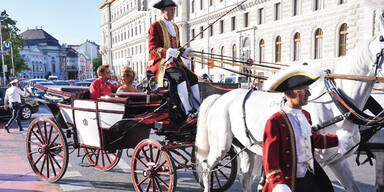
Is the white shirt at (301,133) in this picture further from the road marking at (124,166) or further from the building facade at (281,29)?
the building facade at (281,29)

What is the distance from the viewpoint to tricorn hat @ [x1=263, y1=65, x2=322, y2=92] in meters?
2.10

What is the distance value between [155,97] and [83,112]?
1.16 meters

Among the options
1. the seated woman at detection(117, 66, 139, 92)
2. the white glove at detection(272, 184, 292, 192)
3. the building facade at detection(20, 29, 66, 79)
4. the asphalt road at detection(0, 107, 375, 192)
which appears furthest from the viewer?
the building facade at detection(20, 29, 66, 79)

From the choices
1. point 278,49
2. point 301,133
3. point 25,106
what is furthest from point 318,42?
point 301,133

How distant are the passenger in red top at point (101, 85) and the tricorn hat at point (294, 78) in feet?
12.1

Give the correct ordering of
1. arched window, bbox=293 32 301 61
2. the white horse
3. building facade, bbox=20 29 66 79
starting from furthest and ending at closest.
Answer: building facade, bbox=20 29 66 79, arched window, bbox=293 32 301 61, the white horse

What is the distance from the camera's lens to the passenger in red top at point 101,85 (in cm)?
529

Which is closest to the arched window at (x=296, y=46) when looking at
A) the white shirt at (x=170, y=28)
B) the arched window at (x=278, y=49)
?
the arched window at (x=278, y=49)

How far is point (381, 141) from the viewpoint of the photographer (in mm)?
3486

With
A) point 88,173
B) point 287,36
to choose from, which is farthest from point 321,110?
point 287,36

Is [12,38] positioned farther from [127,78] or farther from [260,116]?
[260,116]

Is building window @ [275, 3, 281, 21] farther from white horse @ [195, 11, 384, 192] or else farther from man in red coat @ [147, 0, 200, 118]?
white horse @ [195, 11, 384, 192]

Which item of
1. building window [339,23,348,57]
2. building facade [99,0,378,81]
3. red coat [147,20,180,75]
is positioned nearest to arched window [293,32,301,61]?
building facade [99,0,378,81]

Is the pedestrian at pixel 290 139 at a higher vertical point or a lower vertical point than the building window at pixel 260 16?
lower
